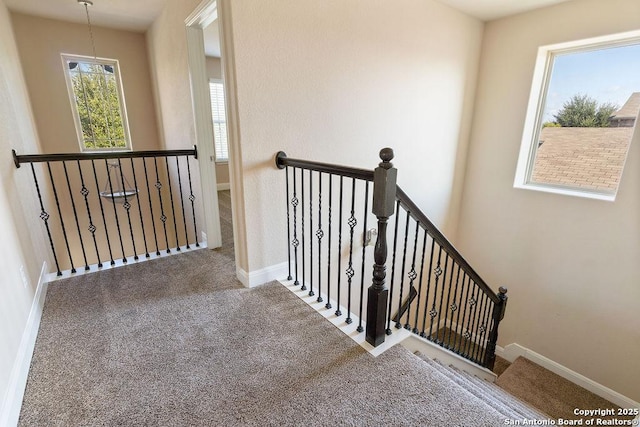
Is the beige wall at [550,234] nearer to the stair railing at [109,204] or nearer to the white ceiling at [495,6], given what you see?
the white ceiling at [495,6]

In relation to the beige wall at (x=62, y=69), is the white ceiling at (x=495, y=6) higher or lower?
higher

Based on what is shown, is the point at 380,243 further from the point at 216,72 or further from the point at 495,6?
the point at 216,72

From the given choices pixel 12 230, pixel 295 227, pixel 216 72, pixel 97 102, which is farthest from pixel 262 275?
pixel 216 72

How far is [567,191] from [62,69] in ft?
21.0

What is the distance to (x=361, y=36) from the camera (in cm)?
251

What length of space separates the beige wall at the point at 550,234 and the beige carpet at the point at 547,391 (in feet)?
0.67

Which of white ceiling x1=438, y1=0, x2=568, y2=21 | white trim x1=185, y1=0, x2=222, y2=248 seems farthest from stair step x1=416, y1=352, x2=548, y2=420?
white ceiling x1=438, y1=0, x2=568, y2=21

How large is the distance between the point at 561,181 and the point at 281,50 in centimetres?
344

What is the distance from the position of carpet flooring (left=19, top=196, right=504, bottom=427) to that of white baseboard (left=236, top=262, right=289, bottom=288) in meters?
0.13

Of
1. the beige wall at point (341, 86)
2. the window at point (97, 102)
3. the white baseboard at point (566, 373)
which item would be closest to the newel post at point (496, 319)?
the white baseboard at point (566, 373)

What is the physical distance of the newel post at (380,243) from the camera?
4.76 feet

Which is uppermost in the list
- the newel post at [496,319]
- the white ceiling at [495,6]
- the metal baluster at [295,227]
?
the white ceiling at [495,6]

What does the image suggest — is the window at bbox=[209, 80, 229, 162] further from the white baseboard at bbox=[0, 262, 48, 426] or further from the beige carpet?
the beige carpet

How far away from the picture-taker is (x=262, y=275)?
2.37m
